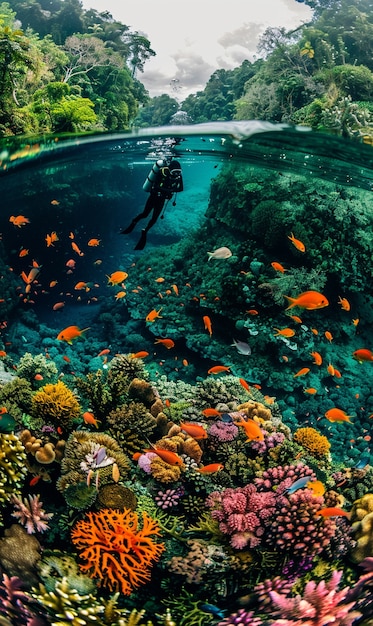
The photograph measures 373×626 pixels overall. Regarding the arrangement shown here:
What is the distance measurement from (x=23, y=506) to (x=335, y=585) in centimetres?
301

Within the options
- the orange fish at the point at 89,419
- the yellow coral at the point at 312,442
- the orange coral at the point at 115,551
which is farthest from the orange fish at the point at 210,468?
the yellow coral at the point at 312,442

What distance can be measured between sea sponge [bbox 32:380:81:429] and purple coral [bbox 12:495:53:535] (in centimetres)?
81

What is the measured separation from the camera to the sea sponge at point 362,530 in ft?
12.4

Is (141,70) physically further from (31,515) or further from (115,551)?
(115,551)

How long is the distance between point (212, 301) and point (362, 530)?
14.3 feet

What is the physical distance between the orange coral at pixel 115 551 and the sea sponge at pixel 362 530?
1.91 m

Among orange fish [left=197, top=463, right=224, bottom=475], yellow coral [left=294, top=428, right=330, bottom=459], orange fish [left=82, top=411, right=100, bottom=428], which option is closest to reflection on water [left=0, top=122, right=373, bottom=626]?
yellow coral [left=294, top=428, right=330, bottom=459]

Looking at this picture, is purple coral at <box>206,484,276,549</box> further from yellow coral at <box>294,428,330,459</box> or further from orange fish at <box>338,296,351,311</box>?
orange fish at <box>338,296,351,311</box>

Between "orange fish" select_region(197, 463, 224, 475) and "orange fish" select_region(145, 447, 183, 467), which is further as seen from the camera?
"orange fish" select_region(197, 463, 224, 475)

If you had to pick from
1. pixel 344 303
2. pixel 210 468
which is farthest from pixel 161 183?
pixel 344 303

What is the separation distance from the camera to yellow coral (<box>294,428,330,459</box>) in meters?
5.12

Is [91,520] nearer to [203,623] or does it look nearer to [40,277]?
[203,623]

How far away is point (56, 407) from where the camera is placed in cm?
423

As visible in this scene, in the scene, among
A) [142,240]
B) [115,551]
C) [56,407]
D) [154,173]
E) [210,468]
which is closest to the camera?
[115,551]
